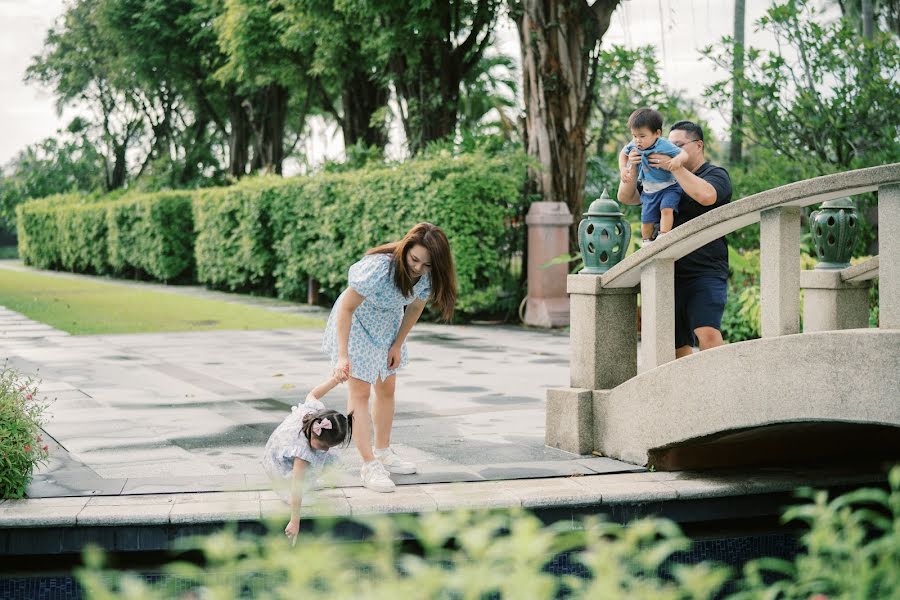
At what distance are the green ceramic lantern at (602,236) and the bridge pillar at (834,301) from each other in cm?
120

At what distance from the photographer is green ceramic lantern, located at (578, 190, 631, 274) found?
7.03 m

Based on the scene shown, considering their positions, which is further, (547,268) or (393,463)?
(547,268)

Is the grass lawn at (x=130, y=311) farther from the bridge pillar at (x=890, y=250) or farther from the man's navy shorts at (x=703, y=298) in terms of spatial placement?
the bridge pillar at (x=890, y=250)

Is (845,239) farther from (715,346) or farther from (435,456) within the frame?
(435,456)

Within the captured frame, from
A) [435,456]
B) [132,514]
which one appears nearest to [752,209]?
[435,456]

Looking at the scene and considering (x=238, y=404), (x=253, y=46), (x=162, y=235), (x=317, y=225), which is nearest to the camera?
(x=238, y=404)

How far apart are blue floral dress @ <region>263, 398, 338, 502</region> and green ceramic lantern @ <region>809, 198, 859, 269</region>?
3.33 meters

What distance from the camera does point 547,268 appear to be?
52.9 feet

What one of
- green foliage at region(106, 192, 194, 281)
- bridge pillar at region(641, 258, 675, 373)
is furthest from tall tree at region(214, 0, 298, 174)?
bridge pillar at region(641, 258, 675, 373)

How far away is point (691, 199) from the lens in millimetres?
6742

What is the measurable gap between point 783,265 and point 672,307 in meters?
1.00

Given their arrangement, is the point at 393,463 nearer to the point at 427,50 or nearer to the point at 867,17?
the point at 427,50

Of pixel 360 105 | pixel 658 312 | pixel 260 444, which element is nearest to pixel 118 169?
pixel 360 105

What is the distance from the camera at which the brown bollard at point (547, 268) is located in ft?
52.9
